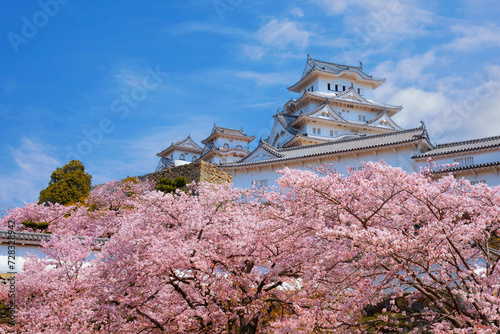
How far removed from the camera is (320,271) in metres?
8.06

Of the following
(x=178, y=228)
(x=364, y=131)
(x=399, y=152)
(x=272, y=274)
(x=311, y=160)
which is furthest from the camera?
(x=364, y=131)

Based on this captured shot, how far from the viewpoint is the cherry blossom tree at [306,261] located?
7.11 meters

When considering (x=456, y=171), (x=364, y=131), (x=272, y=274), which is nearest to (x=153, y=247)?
(x=272, y=274)

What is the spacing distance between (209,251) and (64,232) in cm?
1373

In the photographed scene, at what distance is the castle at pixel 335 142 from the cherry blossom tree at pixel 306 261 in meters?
5.92

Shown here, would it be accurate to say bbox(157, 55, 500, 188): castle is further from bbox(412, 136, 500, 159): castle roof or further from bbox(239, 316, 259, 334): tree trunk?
bbox(239, 316, 259, 334): tree trunk

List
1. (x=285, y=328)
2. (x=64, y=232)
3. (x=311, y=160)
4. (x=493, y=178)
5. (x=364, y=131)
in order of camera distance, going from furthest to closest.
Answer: (x=364, y=131)
(x=311, y=160)
(x=493, y=178)
(x=64, y=232)
(x=285, y=328)

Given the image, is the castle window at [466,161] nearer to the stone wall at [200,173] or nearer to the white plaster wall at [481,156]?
the white plaster wall at [481,156]

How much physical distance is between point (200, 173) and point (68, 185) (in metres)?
12.5

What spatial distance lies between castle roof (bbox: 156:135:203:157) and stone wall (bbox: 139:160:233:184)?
32574 millimetres

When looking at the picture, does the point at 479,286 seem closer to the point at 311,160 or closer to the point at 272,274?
the point at 272,274

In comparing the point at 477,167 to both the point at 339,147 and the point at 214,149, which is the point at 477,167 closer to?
the point at 339,147

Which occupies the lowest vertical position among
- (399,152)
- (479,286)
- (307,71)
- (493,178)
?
(479,286)

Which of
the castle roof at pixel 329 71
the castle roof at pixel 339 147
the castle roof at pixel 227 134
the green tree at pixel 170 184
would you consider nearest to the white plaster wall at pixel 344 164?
the castle roof at pixel 339 147
